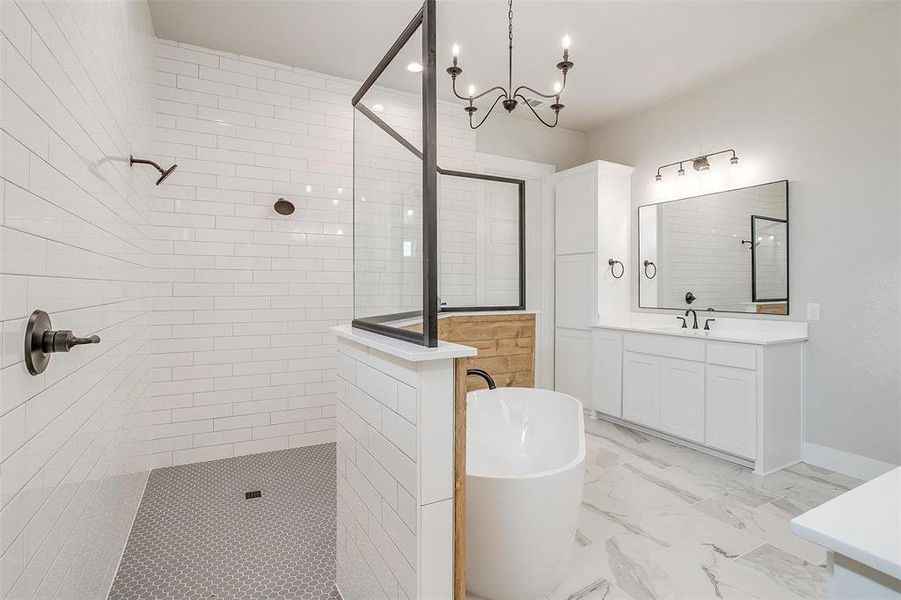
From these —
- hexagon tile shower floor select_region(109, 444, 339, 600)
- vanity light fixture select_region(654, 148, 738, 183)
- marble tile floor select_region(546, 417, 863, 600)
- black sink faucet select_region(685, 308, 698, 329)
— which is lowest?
hexagon tile shower floor select_region(109, 444, 339, 600)

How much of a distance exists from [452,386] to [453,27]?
2672 millimetres

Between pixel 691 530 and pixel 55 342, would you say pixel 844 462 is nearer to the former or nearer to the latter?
pixel 691 530

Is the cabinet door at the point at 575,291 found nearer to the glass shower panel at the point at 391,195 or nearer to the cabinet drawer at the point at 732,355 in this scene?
the cabinet drawer at the point at 732,355

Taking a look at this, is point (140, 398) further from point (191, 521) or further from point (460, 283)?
point (460, 283)

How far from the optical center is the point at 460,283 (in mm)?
3756

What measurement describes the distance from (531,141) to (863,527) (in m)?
4.46

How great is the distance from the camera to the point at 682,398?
3369 mm

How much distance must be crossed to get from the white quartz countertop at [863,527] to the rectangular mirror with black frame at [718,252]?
3.10m

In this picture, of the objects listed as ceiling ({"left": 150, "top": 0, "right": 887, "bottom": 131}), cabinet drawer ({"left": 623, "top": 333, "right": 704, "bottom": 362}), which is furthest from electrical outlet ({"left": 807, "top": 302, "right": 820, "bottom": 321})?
ceiling ({"left": 150, "top": 0, "right": 887, "bottom": 131})

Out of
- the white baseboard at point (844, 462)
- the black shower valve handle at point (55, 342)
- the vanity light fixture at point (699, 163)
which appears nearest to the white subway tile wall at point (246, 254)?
the vanity light fixture at point (699, 163)

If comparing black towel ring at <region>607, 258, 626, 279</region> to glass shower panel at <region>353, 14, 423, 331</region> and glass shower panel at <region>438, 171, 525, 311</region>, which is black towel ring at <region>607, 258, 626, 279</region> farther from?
glass shower panel at <region>353, 14, 423, 331</region>

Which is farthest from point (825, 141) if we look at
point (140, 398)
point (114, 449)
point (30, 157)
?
point (140, 398)

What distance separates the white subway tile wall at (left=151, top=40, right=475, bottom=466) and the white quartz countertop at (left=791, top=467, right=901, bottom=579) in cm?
305

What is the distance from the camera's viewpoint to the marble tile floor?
181 centimetres
